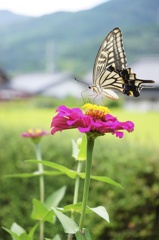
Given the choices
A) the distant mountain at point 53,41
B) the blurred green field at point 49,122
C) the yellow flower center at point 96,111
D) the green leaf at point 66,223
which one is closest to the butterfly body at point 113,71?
the yellow flower center at point 96,111

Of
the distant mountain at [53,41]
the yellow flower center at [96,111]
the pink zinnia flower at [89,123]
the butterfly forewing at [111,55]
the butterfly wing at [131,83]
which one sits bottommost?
the pink zinnia flower at [89,123]

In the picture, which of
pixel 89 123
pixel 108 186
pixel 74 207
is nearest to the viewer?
pixel 89 123

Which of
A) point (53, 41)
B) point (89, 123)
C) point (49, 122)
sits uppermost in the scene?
point (53, 41)

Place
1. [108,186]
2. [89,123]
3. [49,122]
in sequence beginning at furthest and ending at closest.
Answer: [49,122]
[108,186]
[89,123]

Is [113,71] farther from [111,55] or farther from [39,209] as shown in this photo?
[39,209]

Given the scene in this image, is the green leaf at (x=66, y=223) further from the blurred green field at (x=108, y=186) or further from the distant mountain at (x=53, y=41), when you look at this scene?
the distant mountain at (x=53, y=41)

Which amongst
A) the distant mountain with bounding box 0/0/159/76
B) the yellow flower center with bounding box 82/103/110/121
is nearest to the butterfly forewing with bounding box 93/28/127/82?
the yellow flower center with bounding box 82/103/110/121

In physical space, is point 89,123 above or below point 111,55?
below

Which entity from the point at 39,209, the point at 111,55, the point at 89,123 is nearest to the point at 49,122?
the point at 39,209

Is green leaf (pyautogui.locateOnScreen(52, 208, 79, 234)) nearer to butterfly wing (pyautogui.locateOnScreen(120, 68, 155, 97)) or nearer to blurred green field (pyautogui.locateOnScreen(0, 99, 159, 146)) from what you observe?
butterfly wing (pyautogui.locateOnScreen(120, 68, 155, 97))
